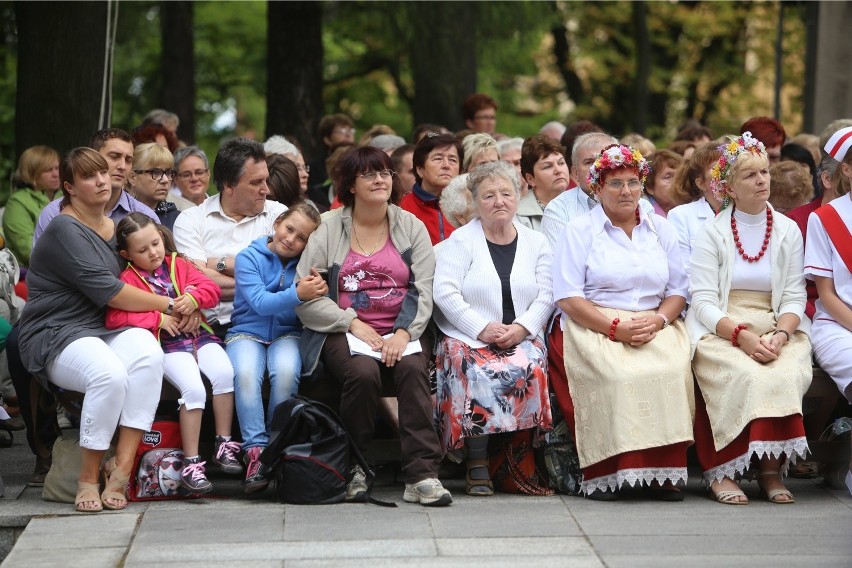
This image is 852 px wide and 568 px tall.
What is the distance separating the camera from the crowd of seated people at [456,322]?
22.3 feet

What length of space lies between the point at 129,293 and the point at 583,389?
238cm

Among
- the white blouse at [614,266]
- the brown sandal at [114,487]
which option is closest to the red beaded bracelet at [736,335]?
the white blouse at [614,266]

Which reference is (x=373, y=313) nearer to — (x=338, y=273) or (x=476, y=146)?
(x=338, y=273)

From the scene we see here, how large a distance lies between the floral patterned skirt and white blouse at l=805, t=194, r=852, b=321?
Answer: 156 cm

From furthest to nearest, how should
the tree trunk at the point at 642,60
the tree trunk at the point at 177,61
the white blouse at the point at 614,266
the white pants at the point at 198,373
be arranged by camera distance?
the tree trunk at the point at 642,60 < the tree trunk at the point at 177,61 < the white blouse at the point at 614,266 < the white pants at the point at 198,373

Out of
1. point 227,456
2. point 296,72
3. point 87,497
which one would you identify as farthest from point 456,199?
point 296,72

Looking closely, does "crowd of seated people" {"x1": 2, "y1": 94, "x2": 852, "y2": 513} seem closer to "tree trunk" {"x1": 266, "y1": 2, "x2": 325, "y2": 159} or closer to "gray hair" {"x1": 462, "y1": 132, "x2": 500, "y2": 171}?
"gray hair" {"x1": 462, "y1": 132, "x2": 500, "y2": 171}

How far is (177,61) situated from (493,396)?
12.3 meters

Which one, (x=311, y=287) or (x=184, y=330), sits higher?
(x=311, y=287)

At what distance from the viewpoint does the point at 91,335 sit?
22.2 ft

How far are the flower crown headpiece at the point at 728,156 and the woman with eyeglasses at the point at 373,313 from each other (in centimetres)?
162

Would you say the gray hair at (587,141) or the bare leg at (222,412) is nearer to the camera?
the bare leg at (222,412)

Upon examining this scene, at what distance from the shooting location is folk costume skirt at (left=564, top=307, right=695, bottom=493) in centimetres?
679

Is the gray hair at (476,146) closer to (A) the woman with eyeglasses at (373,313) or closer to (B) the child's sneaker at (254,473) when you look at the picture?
(A) the woman with eyeglasses at (373,313)
